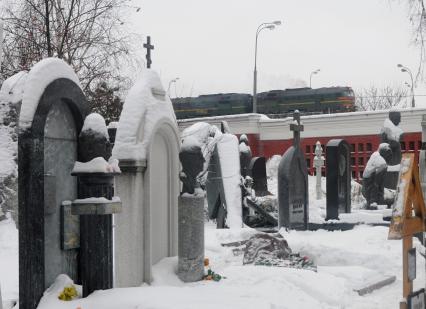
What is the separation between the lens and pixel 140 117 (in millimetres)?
7133

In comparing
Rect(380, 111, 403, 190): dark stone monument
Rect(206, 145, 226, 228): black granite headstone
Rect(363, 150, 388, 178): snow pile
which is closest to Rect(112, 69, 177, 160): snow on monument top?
Rect(206, 145, 226, 228): black granite headstone

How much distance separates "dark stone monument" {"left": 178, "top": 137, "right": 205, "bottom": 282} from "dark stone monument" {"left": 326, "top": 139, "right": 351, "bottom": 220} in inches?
278

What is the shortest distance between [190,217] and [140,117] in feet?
4.71

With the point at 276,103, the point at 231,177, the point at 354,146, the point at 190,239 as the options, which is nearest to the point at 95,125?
the point at 190,239

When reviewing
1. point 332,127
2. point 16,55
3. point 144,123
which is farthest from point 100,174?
point 332,127

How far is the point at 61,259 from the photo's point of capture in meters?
5.46

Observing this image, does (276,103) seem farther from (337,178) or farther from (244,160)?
(337,178)

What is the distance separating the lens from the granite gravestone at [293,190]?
12641 millimetres

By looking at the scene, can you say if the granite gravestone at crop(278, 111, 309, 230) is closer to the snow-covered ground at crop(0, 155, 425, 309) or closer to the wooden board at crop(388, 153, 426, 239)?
the snow-covered ground at crop(0, 155, 425, 309)

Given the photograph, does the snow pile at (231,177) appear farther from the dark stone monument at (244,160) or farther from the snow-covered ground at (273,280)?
the dark stone monument at (244,160)

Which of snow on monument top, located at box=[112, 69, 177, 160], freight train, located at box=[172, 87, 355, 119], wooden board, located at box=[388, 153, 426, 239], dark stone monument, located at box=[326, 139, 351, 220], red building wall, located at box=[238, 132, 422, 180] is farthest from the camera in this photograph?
freight train, located at box=[172, 87, 355, 119]

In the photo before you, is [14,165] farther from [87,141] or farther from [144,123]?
[87,141]

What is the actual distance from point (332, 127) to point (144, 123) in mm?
25001

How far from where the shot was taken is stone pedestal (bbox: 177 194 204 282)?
292 inches
